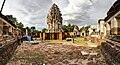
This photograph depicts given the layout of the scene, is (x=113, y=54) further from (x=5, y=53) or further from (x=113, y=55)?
(x=5, y=53)

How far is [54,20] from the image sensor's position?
43344mm

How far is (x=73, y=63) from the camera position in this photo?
7.60 m

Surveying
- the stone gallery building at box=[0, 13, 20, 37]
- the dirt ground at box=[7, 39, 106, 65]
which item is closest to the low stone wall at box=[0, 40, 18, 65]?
the dirt ground at box=[7, 39, 106, 65]

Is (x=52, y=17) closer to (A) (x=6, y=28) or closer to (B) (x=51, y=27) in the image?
(B) (x=51, y=27)

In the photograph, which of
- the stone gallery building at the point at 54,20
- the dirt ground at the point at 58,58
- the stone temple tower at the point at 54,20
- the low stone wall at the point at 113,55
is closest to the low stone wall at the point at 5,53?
the dirt ground at the point at 58,58

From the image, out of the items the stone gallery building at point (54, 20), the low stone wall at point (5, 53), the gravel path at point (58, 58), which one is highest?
the stone gallery building at point (54, 20)

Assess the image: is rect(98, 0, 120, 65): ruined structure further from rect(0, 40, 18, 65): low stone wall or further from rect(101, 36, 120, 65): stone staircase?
rect(0, 40, 18, 65): low stone wall

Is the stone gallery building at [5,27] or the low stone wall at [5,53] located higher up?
the stone gallery building at [5,27]

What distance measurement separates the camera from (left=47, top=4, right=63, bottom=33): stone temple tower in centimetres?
4300

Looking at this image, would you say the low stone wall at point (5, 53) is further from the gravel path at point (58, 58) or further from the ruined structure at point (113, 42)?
the ruined structure at point (113, 42)

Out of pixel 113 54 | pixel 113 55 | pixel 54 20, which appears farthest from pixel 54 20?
pixel 113 55

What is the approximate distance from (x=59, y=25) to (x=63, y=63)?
120 ft

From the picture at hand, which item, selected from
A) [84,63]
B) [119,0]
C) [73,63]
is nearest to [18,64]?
[73,63]

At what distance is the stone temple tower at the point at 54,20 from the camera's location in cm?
4300
